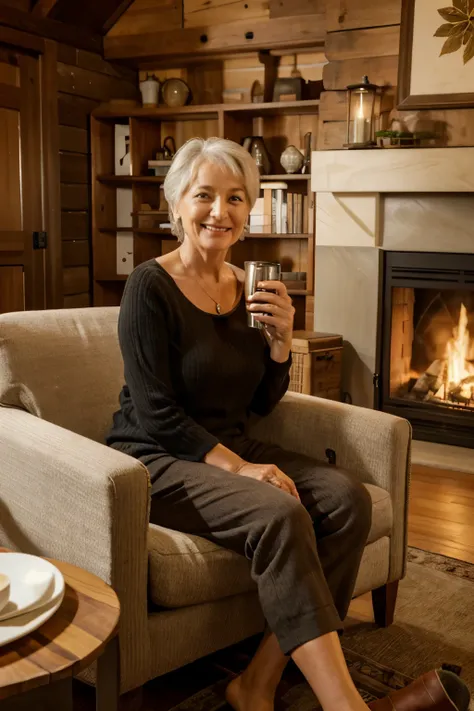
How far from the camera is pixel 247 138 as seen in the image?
15.0 ft

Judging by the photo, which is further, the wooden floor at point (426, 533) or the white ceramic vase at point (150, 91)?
the white ceramic vase at point (150, 91)

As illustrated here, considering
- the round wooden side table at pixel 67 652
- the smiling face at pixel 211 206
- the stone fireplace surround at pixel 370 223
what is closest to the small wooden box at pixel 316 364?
the stone fireplace surround at pixel 370 223

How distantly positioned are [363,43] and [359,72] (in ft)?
0.43

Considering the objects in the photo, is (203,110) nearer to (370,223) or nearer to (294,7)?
(294,7)

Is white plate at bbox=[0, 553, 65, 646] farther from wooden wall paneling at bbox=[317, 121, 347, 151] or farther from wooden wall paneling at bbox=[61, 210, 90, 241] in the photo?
wooden wall paneling at bbox=[61, 210, 90, 241]

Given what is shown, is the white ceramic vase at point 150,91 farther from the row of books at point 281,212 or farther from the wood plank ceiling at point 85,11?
the row of books at point 281,212

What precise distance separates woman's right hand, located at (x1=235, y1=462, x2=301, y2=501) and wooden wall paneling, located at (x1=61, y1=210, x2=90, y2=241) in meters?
3.19

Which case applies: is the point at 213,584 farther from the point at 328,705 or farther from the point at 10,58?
the point at 10,58

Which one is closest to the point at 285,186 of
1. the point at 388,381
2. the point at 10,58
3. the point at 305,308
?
the point at 305,308

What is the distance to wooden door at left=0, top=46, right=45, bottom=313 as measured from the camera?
432cm

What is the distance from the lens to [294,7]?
4.30 meters

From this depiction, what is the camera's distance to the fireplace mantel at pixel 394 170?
3.67 meters

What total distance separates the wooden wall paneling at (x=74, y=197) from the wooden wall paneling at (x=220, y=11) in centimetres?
109

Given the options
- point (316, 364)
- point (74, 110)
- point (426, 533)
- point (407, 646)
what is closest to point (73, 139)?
point (74, 110)
